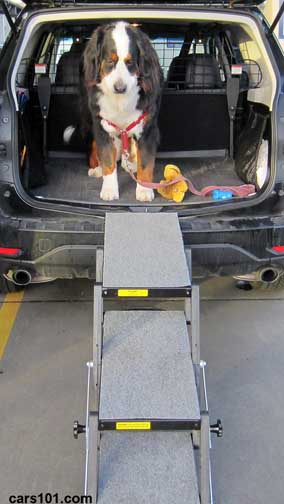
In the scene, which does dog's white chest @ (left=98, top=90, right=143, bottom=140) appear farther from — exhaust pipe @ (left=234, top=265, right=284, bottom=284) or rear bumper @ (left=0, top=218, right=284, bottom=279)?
exhaust pipe @ (left=234, top=265, right=284, bottom=284)

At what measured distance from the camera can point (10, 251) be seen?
10.6ft

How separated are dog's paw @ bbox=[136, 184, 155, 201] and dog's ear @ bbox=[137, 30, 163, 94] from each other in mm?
674

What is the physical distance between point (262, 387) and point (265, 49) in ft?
7.00

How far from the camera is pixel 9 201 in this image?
3.28m

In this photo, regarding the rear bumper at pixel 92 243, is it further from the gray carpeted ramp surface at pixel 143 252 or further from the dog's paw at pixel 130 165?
the dog's paw at pixel 130 165

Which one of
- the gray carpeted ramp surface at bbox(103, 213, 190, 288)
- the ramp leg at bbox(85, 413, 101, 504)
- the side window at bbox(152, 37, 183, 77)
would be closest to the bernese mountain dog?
the gray carpeted ramp surface at bbox(103, 213, 190, 288)

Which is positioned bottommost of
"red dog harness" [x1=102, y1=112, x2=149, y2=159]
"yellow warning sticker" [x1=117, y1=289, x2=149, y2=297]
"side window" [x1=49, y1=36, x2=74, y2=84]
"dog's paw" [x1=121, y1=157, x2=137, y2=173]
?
"yellow warning sticker" [x1=117, y1=289, x2=149, y2=297]

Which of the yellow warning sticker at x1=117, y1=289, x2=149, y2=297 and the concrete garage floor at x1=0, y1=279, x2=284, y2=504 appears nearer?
the concrete garage floor at x1=0, y1=279, x2=284, y2=504

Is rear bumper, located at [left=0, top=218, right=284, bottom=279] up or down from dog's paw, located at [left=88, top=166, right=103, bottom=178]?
down

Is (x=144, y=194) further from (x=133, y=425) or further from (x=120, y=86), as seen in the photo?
(x=133, y=425)

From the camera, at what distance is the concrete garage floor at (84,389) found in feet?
8.27

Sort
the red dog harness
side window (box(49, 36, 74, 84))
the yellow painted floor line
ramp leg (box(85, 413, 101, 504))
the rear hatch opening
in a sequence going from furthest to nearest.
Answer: side window (box(49, 36, 74, 84))
the rear hatch opening
the red dog harness
the yellow painted floor line
ramp leg (box(85, 413, 101, 504))

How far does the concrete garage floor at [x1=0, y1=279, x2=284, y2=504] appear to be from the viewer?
2521 mm

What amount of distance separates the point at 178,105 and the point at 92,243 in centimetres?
203
